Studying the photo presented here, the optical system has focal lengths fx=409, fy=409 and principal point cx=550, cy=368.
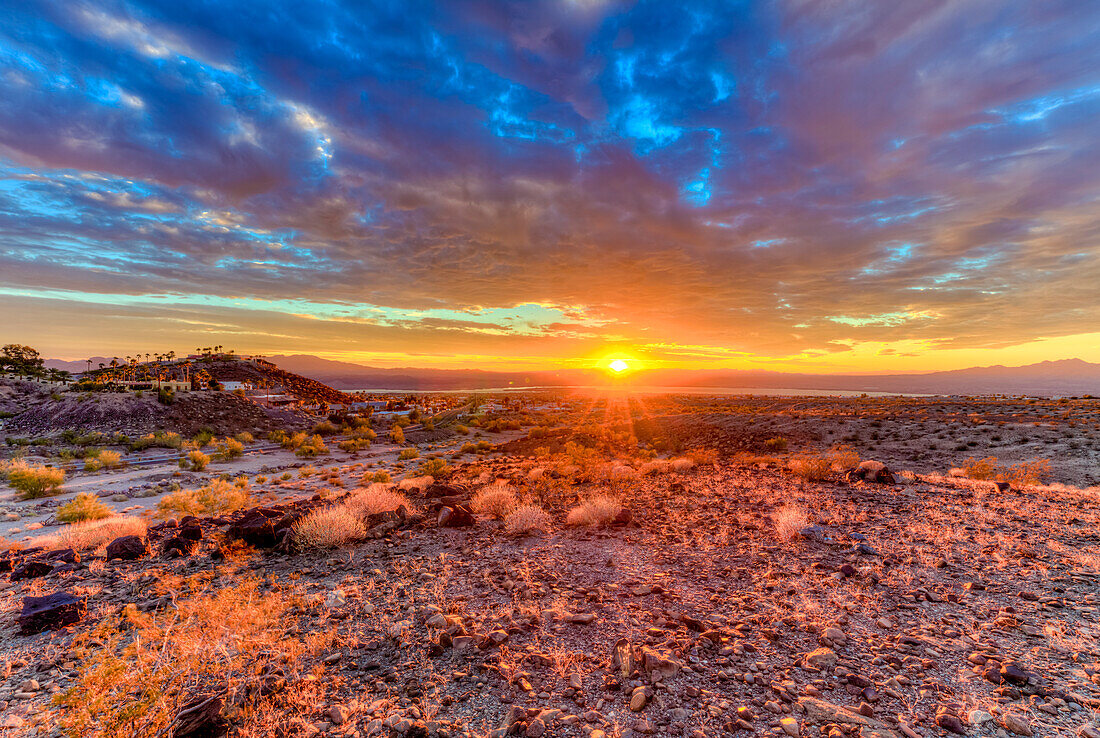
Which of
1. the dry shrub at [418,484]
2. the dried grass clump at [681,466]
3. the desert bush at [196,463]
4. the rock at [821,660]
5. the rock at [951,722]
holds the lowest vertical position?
the desert bush at [196,463]

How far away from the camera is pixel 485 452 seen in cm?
3231

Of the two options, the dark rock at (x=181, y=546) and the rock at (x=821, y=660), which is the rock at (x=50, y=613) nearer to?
the dark rock at (x=181, y=546)

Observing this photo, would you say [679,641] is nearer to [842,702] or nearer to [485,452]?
[842,702]

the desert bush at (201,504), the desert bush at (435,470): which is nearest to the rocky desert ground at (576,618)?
the desert bush at (201,504)

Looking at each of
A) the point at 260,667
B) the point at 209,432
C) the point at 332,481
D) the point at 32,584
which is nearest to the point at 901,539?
the point at 260,667

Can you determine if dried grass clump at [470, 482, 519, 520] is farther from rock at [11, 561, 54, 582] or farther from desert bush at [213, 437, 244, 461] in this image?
desert bush at [213, 437, 244, 461]

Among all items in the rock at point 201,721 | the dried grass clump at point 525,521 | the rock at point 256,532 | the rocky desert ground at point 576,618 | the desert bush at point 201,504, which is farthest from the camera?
the desert bush at point 201,504

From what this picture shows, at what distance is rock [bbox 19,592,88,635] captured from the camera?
5.87m

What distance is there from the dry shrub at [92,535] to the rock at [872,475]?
21091 mm

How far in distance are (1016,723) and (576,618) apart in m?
4.36

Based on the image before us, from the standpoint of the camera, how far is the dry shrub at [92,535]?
32.0ft

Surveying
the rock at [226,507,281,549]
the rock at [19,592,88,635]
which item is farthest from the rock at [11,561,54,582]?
the rock at [226,507,281,549]

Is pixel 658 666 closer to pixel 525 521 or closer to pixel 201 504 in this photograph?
pixel 525 521

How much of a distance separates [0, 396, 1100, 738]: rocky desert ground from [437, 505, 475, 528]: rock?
3 centimetres
